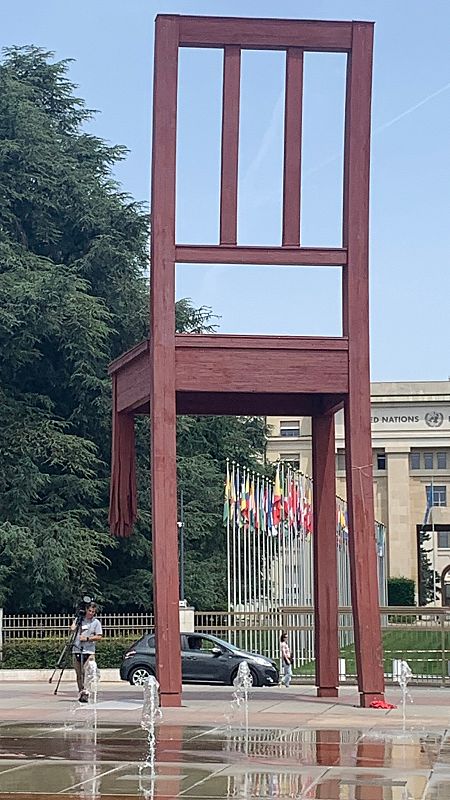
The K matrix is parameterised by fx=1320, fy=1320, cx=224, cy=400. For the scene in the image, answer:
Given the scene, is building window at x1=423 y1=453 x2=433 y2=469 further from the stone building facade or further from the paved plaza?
the paved plaza

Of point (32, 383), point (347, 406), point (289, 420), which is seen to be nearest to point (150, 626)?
point (32, 383)

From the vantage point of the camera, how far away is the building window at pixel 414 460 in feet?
333

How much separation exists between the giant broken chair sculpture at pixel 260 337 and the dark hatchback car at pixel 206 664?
11.0m

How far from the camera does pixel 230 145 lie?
1853 centimetres

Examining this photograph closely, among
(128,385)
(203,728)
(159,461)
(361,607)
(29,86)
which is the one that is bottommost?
(203,728)

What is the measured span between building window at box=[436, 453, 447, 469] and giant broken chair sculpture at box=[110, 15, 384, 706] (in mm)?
84227

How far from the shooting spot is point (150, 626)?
111 ft

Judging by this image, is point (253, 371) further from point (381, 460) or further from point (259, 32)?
point (381, 460)

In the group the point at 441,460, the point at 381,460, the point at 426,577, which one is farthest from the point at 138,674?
the point at 441,460

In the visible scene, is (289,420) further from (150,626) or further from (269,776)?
(269,776)

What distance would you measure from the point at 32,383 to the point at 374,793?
1423 inches

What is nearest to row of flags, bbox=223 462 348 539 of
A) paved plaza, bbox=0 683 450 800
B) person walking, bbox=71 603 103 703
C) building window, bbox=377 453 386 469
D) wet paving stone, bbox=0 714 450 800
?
person walking, bbox=71 603 103 703

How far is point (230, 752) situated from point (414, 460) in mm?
90255

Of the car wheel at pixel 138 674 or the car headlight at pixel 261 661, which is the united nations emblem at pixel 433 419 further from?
the car wheel at pixel 138 674
